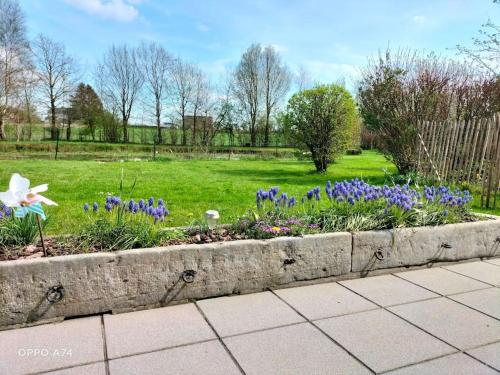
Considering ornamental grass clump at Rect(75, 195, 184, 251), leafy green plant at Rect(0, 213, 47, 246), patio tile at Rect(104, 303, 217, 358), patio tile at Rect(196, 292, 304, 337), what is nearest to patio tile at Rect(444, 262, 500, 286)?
patio tile at Rect(196, 292, 304, 337)

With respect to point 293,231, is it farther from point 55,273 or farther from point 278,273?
point 55,273

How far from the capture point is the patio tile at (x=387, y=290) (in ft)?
9.77

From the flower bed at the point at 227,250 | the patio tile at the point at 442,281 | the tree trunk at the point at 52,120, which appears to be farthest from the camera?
the tree trunk at the point at 52,120

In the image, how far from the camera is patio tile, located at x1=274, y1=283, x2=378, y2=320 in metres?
2.73

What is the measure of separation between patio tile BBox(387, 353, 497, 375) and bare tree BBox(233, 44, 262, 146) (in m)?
34.5

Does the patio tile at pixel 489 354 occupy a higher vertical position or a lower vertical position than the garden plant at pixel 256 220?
lower

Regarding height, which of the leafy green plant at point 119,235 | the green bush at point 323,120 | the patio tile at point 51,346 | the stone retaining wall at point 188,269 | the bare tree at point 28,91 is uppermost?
the bare tree at point 28,91

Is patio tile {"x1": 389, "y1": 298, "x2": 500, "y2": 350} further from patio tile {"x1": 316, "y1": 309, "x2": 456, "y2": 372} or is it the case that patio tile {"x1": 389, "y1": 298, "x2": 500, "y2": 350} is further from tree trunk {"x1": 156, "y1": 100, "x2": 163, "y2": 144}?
tree trunk {"x1": 156, "y1": 100, "x2": 163, "y2": 144}

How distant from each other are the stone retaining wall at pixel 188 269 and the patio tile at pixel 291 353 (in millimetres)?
657

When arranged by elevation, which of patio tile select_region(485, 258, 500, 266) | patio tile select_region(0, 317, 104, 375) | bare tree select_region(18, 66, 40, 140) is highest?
bare tree select_region(18, 66, 40, 140)

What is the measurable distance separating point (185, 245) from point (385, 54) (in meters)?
10.8

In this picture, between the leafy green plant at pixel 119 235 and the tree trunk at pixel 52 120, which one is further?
the tree trunk at pixel 52 120

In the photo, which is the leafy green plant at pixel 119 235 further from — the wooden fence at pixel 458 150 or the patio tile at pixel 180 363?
the wooden fence at pixel 458 150

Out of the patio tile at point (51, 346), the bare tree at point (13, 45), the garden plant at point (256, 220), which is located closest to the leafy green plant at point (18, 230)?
the garden plant at point (256, 220)
